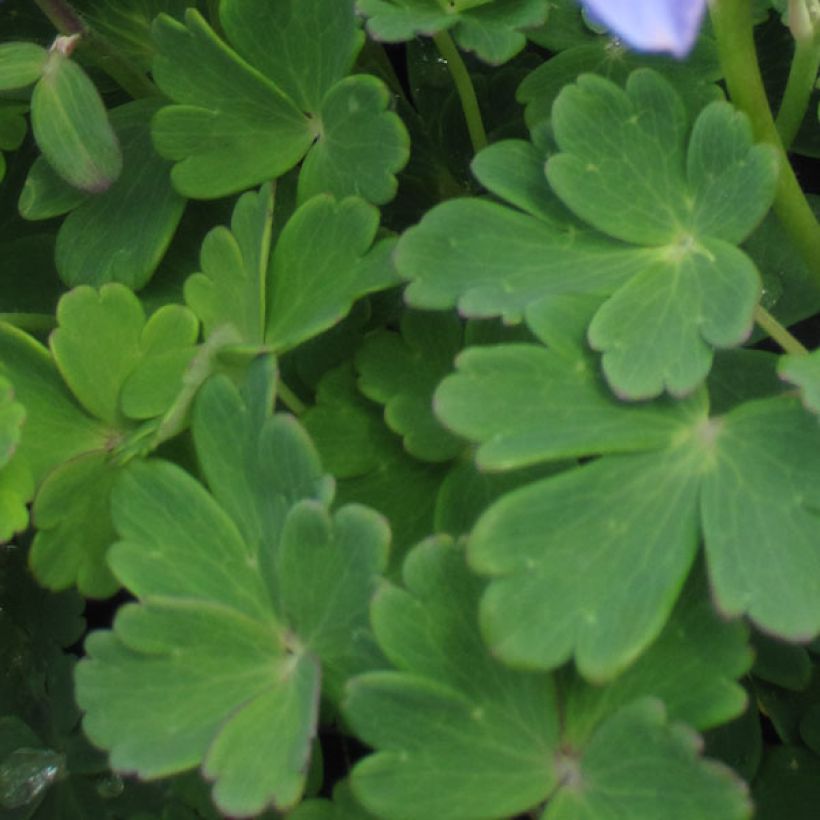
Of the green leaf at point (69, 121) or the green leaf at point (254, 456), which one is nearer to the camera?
the green leaf at point (254, 456)

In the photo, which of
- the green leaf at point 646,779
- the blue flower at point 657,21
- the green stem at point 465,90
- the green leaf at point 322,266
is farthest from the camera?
the green stem at point 465,90

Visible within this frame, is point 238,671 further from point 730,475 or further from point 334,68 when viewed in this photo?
point 334,68

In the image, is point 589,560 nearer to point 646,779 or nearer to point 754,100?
point 646,779

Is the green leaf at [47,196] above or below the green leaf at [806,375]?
below

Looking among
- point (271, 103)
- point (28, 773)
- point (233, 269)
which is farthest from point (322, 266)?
point (28, 773)

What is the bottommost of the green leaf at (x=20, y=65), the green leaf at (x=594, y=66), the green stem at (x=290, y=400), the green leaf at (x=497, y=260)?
the green stem at (x=290, y=400)

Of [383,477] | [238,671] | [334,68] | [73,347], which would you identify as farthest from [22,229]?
[238,671]

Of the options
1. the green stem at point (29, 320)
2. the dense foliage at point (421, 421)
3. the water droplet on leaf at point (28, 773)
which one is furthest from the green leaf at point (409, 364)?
the water droplet on leaf at point (28, 773)

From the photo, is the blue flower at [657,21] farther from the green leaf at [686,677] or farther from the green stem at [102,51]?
the green stem at [102,51]
